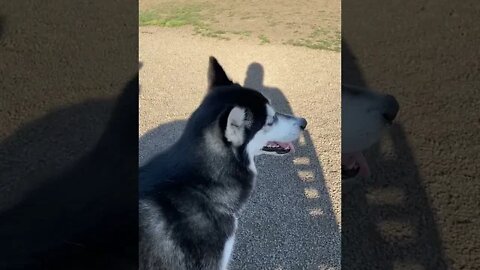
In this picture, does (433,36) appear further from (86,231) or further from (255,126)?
(86,231)

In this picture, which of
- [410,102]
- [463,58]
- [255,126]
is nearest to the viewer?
[255,126]

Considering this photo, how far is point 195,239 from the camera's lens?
85.0 inches

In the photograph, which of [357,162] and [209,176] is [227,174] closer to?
[209,176]

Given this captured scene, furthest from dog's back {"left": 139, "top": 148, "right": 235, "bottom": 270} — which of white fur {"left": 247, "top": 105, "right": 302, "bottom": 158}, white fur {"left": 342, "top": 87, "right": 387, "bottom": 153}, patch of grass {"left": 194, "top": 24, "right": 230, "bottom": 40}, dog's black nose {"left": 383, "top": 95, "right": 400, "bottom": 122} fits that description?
dog's black nose {"left": 383, "top": 95, "right": 400, "bottom": 122}

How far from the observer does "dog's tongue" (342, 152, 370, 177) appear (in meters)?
2.12

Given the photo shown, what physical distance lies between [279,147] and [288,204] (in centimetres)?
21

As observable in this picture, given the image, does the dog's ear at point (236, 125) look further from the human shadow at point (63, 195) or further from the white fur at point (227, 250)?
the human shadow at point (63, 195)

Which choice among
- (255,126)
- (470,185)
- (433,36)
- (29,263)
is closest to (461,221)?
(470,185)

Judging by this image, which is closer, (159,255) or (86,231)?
(159,255)

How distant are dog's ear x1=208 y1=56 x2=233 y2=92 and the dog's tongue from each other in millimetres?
528

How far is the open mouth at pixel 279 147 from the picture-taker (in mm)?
2033

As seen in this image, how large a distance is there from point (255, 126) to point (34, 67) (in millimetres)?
990

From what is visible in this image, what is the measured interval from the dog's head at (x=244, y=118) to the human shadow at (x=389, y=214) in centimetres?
30

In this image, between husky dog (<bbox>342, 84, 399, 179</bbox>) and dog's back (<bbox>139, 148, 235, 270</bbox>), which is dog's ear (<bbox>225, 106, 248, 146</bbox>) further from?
husky dog (<bbox>342, 84, 399, 179</bbox>)
